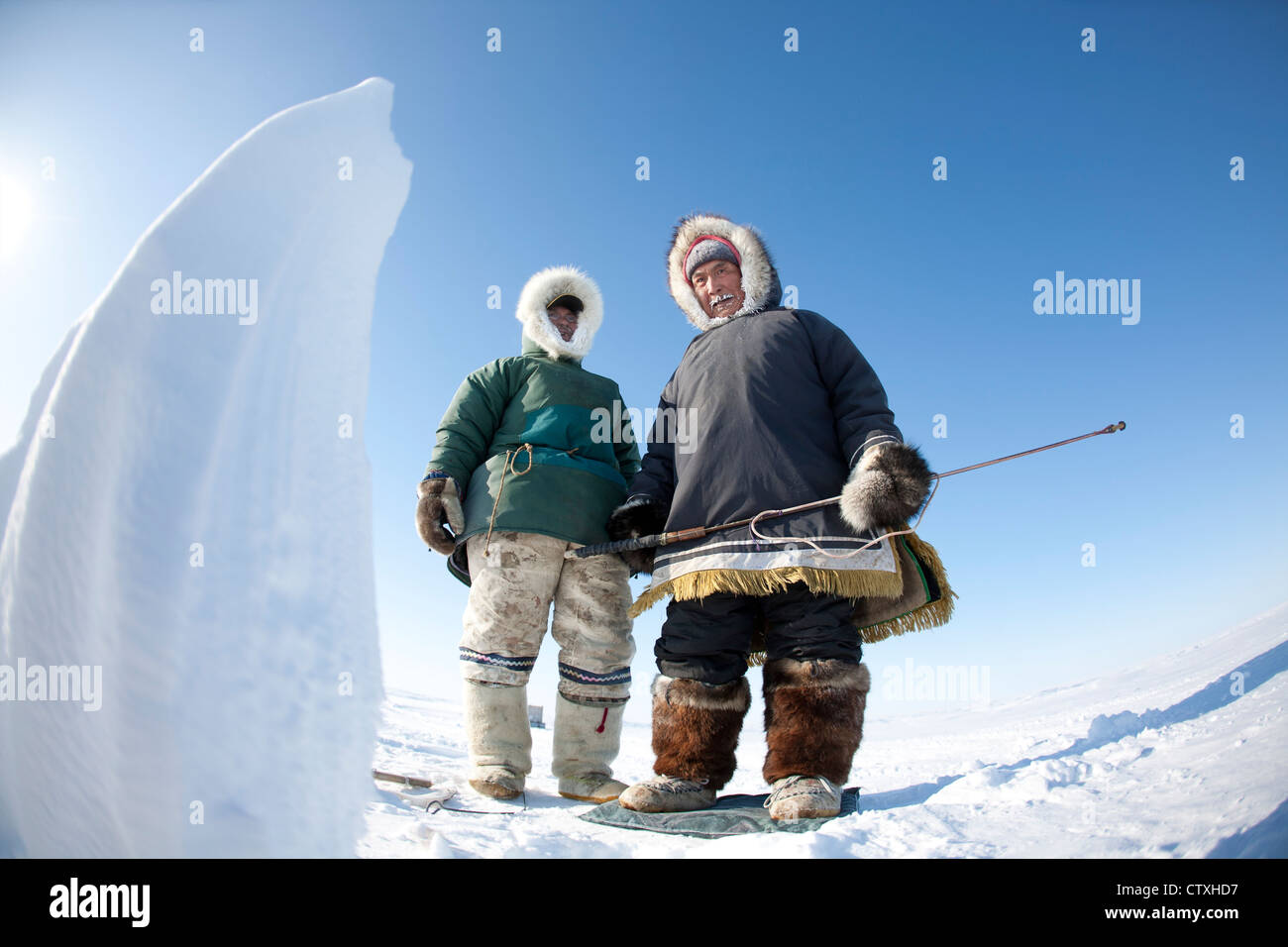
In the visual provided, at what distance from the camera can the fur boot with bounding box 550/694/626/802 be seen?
239cm

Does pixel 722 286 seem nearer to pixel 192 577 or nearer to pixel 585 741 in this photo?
pixel 585 741

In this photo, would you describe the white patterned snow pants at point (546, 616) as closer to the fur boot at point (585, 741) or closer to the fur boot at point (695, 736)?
the fur boot at point (585, 741)

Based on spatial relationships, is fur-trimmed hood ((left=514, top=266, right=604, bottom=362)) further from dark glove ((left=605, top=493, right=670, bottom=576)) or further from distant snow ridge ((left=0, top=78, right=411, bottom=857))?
distant snow ridge ((left=0, top=78, right=411, bottom=857))

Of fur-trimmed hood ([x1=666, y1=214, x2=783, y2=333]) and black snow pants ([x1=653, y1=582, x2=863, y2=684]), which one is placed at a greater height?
fur-trimmed hood ([x1=666, y1=214, x2=783, y2=333])

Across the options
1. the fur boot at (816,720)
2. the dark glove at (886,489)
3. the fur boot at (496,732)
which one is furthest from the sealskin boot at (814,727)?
the fur boot at (496,732)

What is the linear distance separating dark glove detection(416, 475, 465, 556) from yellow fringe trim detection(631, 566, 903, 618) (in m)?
1.04

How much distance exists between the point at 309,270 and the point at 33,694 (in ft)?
3.04

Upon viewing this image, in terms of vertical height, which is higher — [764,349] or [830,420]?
[764,349]

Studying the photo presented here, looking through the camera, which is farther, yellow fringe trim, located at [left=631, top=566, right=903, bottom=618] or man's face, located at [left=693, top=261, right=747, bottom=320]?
man's face, located at [left=693, top=261, right=747, bottom=320]

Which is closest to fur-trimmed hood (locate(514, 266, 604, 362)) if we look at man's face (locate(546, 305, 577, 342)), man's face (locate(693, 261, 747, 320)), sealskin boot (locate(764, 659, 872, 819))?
man's face (locate(546, 305, 577, 342))
